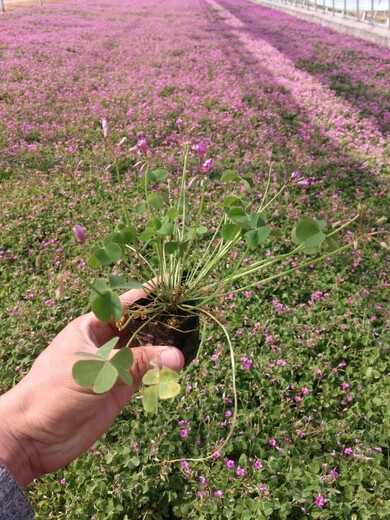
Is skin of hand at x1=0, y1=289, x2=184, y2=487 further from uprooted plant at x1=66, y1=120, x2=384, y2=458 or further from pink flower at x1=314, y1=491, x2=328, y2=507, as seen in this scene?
pink flower at x1=314, y1=491, x2=328, y2=507

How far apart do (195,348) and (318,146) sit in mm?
4928

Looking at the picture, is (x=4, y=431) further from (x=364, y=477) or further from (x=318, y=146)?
(x=318, y=146)

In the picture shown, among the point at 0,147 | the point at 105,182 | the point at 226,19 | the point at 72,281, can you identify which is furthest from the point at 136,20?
the point at 72,281

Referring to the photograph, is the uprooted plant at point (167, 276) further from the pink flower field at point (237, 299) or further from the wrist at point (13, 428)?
the wrist at point (13, 428)

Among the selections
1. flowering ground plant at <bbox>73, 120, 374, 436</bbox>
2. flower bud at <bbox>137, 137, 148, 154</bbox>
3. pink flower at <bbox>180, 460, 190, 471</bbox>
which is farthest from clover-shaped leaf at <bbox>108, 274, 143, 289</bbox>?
pink flower at <bbox>180, 460, 190, 471</bbox>

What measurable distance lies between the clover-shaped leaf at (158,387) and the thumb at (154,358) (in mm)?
242

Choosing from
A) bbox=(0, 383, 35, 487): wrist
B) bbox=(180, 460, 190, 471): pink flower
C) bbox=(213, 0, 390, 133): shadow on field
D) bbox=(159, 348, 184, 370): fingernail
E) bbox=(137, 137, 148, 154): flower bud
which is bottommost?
bbox=(180, 460, 190, 471): pink flower

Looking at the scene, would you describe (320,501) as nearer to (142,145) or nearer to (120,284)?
(120,284)

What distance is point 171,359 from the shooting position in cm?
141

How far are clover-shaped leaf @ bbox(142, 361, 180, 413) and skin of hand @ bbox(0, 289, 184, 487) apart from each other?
0.26 meters

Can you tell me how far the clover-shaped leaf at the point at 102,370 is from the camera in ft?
3.32

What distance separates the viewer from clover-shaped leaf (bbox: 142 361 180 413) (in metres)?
1.07

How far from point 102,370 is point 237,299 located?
2.34 meters

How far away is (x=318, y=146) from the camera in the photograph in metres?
5.89
